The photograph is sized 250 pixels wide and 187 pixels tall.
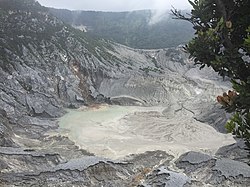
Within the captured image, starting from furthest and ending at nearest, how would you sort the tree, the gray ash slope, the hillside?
the hillside → the gray ash slope → the tree

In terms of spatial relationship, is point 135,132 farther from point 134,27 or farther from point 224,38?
point 134,27

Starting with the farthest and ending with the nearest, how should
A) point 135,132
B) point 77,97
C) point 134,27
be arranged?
1. point 134,27
2. point 77,97
3. point 135,132

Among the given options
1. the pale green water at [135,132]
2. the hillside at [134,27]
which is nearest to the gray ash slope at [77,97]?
the pale green water at [135,132]

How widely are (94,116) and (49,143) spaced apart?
14.8 metres

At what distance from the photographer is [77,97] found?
193 feet

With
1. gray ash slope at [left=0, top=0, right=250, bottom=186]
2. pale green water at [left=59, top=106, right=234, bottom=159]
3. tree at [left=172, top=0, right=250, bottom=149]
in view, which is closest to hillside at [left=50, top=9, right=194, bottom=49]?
gray ash slope at [left=0, top=0, right=250, bottom=186]

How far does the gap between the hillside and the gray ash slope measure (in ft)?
116

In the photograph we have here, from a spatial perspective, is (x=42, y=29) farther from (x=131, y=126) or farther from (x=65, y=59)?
(x=131, y=126)

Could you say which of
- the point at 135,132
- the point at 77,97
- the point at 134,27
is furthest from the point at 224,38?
the point at 134,27

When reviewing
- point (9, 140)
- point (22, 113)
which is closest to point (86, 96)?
point (22, 113)

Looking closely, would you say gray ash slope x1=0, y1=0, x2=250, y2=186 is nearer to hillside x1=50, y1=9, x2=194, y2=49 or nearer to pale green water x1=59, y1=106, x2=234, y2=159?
pale green water x1=59, y1=106, x2=234, y2=159

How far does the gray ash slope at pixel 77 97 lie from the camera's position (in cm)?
2481

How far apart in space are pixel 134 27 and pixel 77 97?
95000 mm

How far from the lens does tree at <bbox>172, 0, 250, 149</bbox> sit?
227 inches
